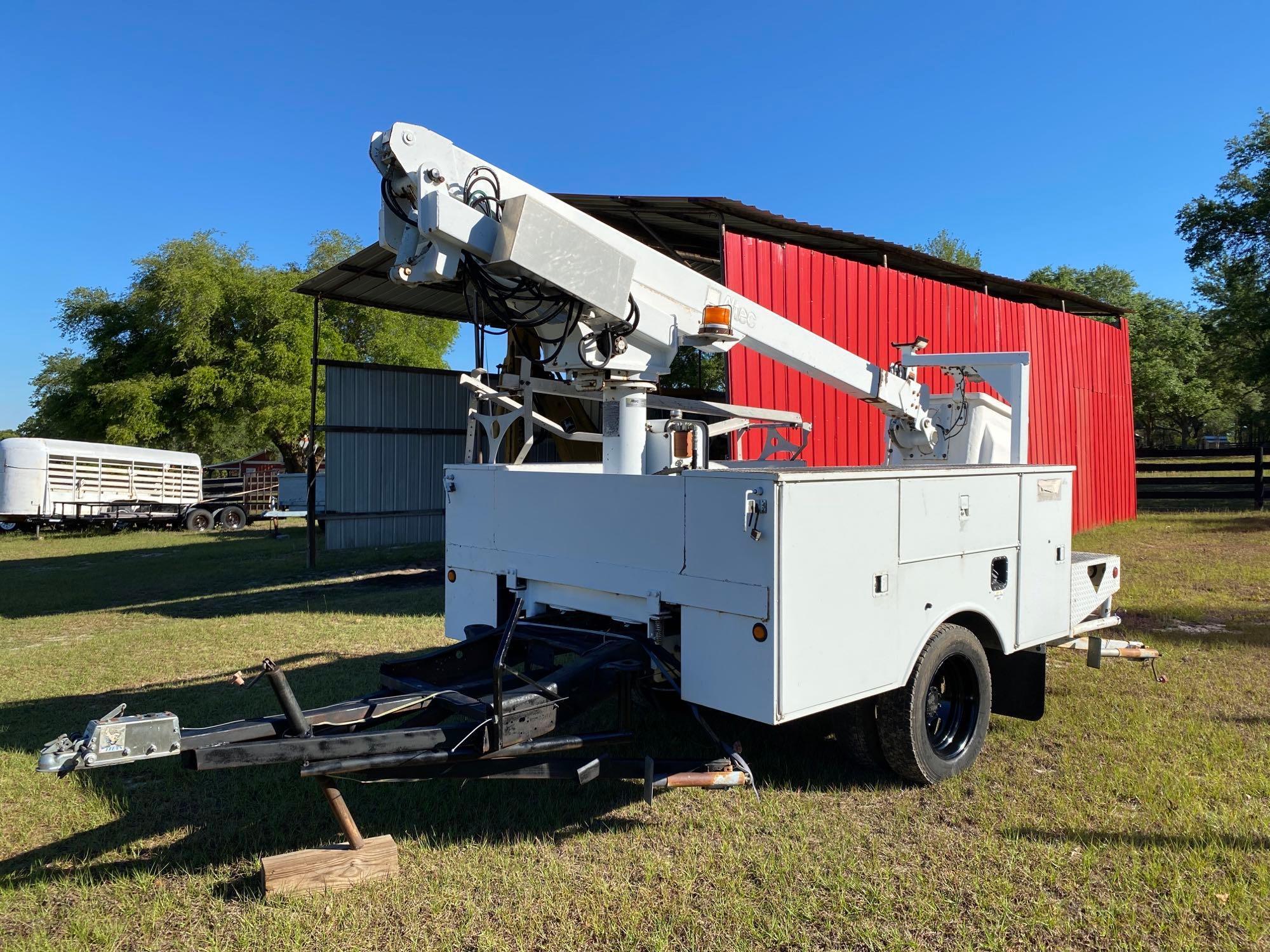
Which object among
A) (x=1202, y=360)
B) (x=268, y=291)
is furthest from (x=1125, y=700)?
(x=1202, y=360)

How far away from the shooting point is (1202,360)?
46.0 m

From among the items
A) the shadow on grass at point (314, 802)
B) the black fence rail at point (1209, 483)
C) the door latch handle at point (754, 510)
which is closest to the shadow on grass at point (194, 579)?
the shadow on grass at point (314, 802)

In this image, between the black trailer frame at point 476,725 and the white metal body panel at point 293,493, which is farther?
the white metal body panel at point 293,493

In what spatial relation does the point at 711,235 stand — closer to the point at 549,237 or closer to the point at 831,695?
the point at 549,237

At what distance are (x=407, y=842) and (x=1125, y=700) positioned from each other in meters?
4.61

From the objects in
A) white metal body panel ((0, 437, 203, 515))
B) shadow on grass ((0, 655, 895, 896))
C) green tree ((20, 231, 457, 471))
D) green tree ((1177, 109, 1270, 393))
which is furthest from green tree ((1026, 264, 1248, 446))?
shadow on grass ((0, 655, 895, 896))

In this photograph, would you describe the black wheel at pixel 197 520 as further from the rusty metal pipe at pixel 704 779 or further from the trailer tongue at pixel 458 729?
the rusty metal pipe at pixel 704 779

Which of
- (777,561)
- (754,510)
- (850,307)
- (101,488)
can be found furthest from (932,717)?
(101,488)

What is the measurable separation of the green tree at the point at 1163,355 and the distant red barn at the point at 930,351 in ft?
81.8

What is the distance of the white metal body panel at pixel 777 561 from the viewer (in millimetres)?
3582

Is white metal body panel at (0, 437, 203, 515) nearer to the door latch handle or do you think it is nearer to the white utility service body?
the white utility service body

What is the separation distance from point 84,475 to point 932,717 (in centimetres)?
2552

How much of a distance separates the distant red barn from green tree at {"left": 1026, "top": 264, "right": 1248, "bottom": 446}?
24.9 metres

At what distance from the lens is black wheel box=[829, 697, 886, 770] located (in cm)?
429
